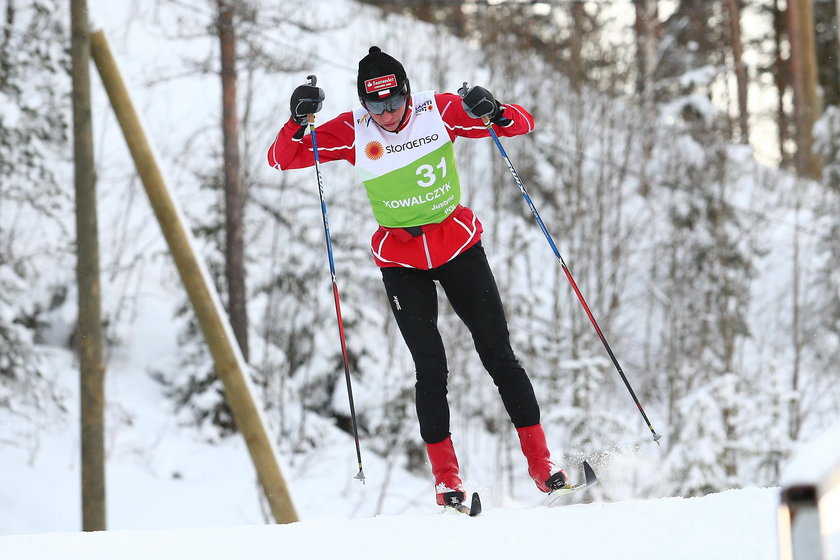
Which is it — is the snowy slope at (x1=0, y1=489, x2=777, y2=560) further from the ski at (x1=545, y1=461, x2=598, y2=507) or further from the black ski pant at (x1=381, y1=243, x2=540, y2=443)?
the black ski pant at (x1=381, y1=243, x2=540, y2=443)

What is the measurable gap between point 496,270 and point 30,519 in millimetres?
8635

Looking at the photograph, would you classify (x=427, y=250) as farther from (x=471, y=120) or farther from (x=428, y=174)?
(x=471, y=120)

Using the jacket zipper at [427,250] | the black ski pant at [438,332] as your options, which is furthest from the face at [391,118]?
the black ski pant at [438,332]

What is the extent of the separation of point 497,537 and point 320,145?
1.87m

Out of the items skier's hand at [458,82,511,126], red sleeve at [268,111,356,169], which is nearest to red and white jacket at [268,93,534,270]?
red sleeve at [268,111,356,169]

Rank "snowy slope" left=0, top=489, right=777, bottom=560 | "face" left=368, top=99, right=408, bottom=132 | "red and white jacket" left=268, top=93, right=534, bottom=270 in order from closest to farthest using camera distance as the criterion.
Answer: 1. "snowy slope" left=0, top=489, right=777, bottom=560
2. "face" left=368, top=99, right=408, bottom=132
3. "red and white jacket" left=268, top=93, right=534, bottom=270

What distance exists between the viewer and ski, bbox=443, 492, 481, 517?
4.04 meters

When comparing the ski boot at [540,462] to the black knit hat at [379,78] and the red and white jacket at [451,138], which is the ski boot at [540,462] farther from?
the black knit hat at [379,78]

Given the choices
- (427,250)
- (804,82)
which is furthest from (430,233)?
(804,82)

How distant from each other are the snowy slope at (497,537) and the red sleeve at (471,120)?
1.61 meters

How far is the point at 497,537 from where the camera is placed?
11.7 feet

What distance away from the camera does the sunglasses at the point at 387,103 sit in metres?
4.07

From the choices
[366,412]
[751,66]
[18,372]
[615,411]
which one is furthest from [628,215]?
[18,372]

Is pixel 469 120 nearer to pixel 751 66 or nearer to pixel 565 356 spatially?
pixel 565 356
